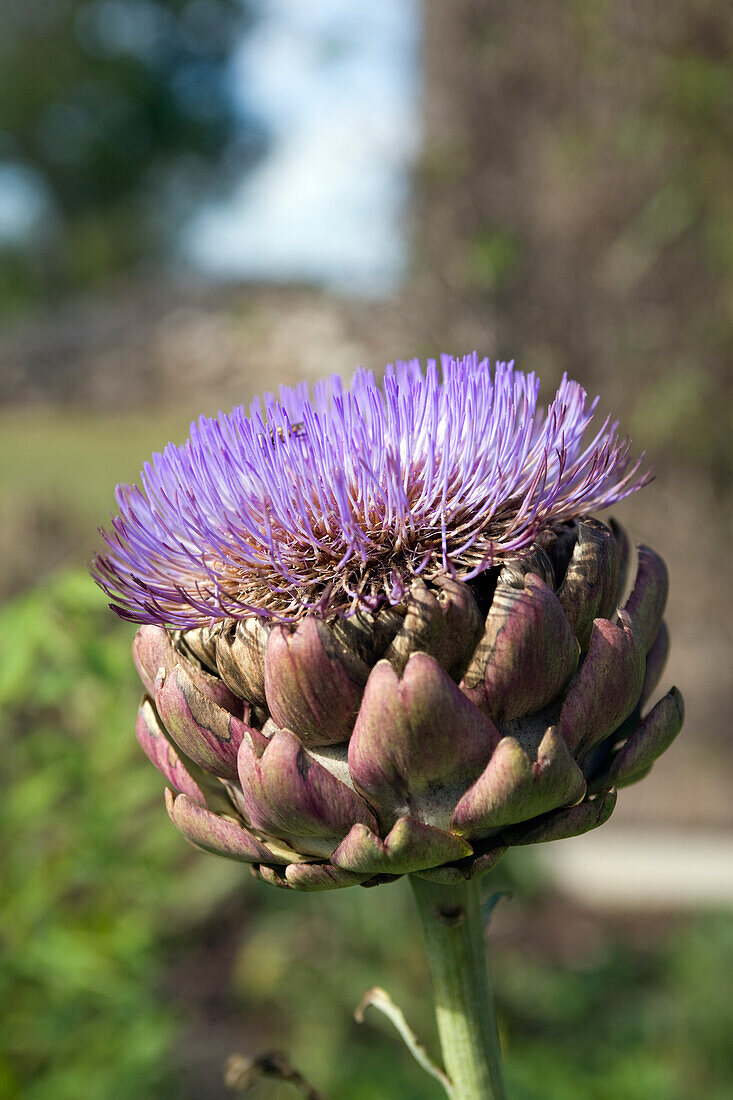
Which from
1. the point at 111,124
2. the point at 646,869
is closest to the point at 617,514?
the point at 646,869

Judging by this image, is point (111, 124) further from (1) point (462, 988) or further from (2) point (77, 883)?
(1) point (462, 988)

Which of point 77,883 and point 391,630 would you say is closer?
point 391,630

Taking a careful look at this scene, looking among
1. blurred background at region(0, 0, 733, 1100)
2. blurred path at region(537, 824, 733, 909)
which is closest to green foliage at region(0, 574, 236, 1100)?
blurred background at region(0, 0, 733, 1100)

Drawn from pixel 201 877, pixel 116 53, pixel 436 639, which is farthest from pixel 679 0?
pixel 116 53

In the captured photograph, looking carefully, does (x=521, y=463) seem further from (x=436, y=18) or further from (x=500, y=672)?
(x=436, y=18)

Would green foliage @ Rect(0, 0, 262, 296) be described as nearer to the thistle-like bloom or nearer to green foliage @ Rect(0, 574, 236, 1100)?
green foliage @ Rect(0, 574, 236, 1100)

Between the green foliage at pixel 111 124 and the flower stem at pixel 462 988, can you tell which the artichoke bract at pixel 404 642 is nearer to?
the flower stem at pixel 462 988
